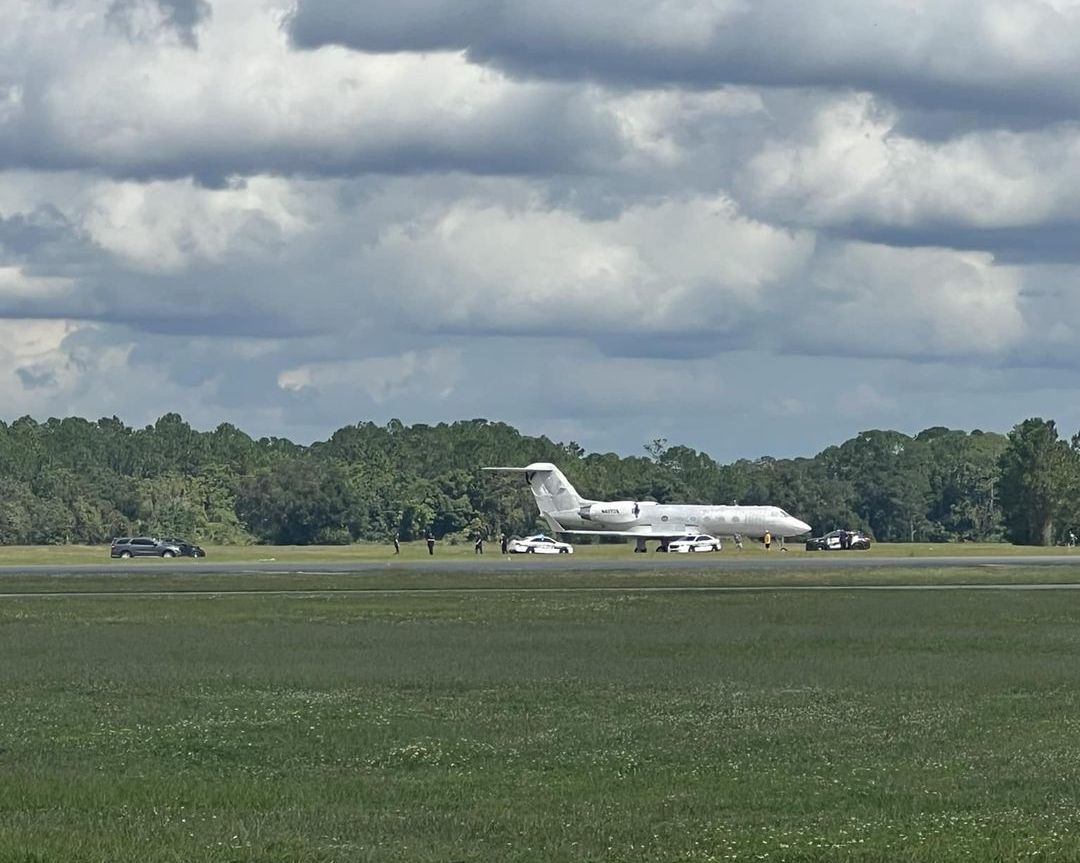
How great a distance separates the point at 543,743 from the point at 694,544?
94.3 meters

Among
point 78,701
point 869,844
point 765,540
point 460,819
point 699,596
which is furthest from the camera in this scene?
point 765,540

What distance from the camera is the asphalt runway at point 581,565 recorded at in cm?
8356

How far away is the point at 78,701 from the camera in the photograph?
93.3 ft

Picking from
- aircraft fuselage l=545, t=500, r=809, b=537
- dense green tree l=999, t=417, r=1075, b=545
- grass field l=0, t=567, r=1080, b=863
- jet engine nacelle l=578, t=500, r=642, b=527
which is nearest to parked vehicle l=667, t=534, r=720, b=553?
aircraft fuselage l=545, t=500, r=809, b=537

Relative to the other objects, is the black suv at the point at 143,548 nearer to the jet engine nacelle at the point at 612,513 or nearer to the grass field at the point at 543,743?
the jet engine nacelle at the point at 612,513

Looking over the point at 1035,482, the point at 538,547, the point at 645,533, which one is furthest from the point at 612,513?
the point at 1035,482

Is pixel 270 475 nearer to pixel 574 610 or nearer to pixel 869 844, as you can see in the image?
A: pixel 574 610

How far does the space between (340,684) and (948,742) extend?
11769mm

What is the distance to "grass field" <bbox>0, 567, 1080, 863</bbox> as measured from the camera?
17.3 metres

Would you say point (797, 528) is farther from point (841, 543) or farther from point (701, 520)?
point (841, 543)

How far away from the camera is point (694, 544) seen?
117 m

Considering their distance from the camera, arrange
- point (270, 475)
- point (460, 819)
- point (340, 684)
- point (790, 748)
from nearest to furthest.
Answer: point (460, 819) → point (790, 748) → point (340, 684) → point (270, 475)

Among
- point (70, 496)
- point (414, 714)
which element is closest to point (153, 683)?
point (414, 714)

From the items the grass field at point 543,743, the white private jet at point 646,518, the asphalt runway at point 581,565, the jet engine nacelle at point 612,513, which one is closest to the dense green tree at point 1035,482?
the white private jet at point 646,518
